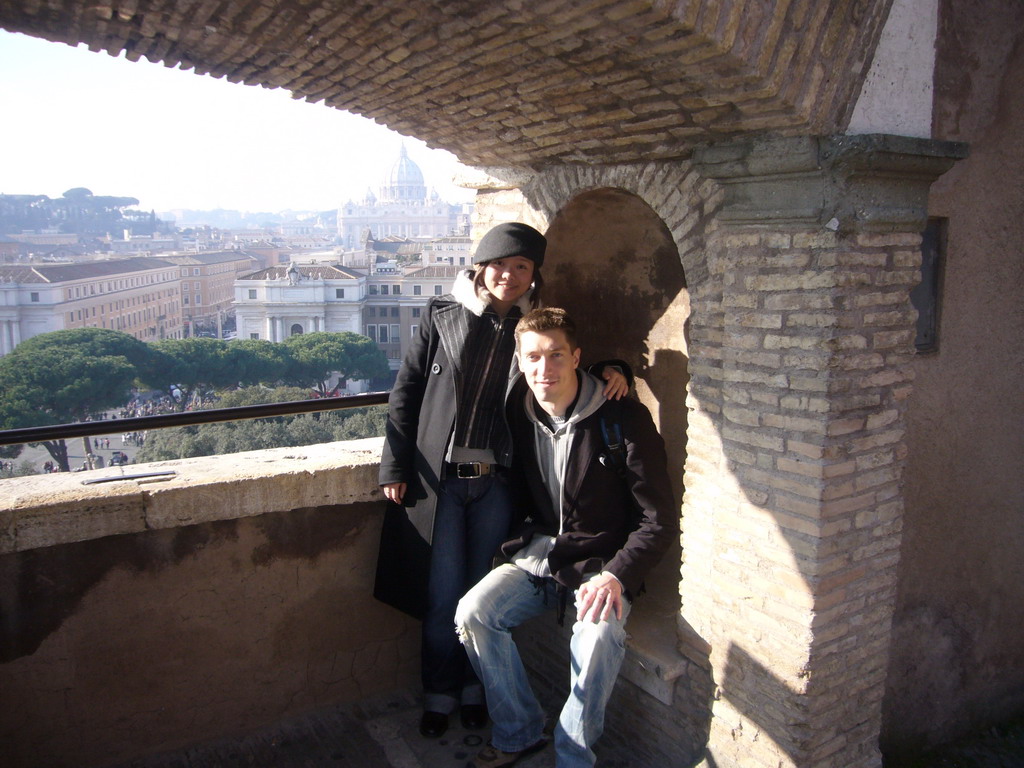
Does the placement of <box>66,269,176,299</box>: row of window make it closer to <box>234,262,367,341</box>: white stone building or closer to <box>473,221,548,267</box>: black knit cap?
<box>234,262,367,341</box>: white stone building

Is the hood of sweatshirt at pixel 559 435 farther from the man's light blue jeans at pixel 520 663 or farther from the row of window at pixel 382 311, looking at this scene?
the row of window at pixel 382 311

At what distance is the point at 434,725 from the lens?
3.52 metres

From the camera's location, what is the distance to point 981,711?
439 cm

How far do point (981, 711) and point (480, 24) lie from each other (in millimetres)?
4346

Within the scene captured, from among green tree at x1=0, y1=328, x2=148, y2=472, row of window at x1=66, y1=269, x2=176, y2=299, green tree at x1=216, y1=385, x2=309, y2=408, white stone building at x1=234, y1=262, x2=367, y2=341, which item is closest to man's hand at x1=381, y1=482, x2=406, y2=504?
green tree at x1=0, y1=328, x2=148, y2=472

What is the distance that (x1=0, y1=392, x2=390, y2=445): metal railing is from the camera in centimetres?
305

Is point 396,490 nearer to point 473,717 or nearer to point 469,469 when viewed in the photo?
point 469,469

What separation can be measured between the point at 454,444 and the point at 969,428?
253 cm

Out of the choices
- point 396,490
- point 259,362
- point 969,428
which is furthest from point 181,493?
point 259,362

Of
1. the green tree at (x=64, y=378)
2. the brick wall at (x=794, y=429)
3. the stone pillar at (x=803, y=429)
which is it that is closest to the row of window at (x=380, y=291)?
the green tree at (x=64, y=378)

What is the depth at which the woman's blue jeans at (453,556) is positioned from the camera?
336 cm

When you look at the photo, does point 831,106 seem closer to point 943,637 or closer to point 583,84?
point 583,84

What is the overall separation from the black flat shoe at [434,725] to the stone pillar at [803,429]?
117cm

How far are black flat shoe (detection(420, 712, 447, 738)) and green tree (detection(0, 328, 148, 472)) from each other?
8197 millimetres
